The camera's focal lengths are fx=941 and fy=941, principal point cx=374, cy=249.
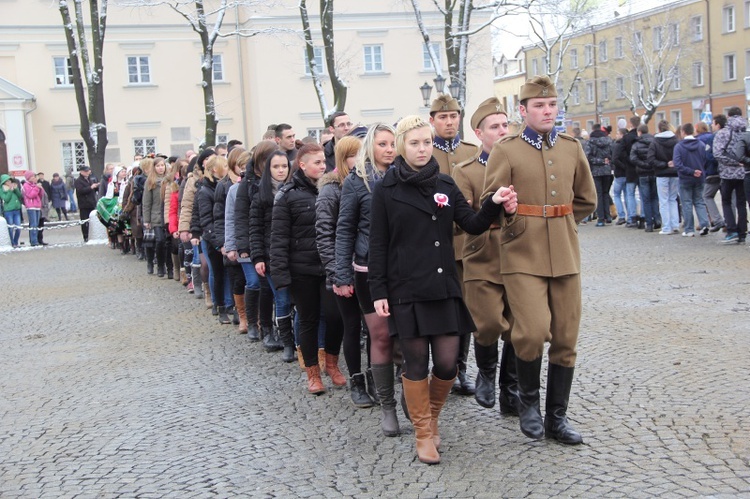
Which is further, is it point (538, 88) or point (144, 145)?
point (144, 145)

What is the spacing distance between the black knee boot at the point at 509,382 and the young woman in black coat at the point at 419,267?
2.85 feet

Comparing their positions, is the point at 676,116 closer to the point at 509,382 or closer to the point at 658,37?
the point at 658,37

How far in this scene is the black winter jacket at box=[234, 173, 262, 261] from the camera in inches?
354

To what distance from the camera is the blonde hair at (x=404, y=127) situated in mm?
5543

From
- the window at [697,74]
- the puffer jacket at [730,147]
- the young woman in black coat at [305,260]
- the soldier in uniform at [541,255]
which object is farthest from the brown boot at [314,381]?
the window at [697,74]

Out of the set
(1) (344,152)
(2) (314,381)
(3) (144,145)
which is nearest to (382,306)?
(1) (344,152)

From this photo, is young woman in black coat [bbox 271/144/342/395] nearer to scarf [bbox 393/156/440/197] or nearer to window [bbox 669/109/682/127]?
scarf [bbox 393/156/440/197]

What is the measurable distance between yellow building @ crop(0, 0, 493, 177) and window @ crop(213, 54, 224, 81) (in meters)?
0.05

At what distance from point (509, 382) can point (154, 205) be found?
32.2ft

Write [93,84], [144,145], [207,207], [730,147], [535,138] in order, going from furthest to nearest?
[144,145]
[93,84]
[730,147]
[207,207]
[535,138]

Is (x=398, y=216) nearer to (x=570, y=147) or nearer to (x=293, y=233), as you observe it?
(x=570, y=147)

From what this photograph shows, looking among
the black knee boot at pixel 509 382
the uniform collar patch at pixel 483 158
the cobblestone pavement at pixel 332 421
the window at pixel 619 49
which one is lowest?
the cobblestone pavement at pixel 332 421

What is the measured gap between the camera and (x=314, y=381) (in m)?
7.35

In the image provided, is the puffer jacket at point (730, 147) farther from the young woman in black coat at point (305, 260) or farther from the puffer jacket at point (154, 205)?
the young woman in black coat at point (305, 260)
